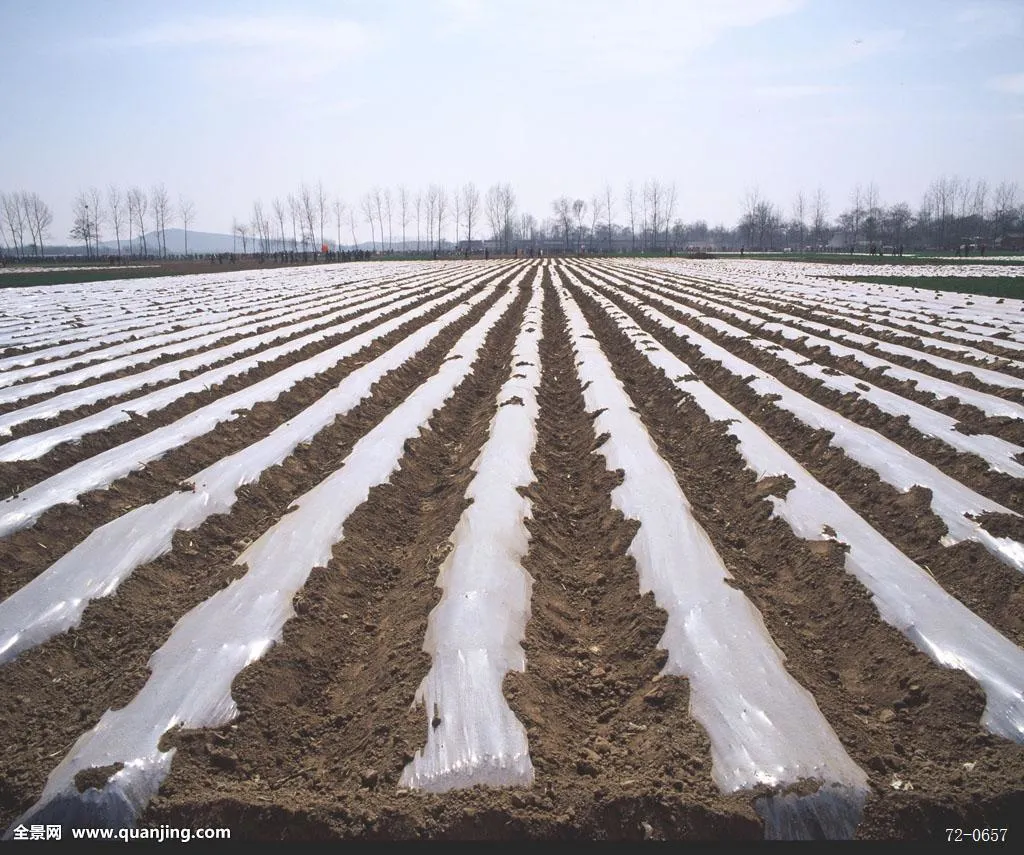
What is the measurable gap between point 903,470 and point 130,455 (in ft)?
22.1

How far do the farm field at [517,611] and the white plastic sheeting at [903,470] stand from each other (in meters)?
0.03

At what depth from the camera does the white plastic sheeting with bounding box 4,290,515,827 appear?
241cm

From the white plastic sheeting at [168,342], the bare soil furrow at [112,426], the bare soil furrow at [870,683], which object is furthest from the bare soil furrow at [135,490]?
the bare soil furrow at [870,683]

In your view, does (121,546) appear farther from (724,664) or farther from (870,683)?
(870,683)

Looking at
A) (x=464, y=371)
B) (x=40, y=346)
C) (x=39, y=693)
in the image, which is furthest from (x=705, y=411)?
(x=40, y=346)

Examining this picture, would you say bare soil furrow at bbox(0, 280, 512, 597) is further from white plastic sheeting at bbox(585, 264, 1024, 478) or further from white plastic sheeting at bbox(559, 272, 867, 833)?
white plastic sheeting at bbox(585, 264, 1024, 478)

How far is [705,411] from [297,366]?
6108 mm

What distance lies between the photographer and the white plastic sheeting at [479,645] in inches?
98.0

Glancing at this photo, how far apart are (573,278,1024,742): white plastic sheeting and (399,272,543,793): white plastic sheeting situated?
1.98 m

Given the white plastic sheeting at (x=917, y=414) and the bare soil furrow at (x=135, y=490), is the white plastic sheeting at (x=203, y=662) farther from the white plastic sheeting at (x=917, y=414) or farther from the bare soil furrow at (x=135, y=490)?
the white plastic sheeting at (x=917, y=414)

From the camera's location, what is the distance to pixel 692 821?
228cm

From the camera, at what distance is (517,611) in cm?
350

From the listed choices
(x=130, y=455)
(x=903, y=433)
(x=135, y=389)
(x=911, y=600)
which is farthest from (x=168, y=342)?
(x=911, y=600)

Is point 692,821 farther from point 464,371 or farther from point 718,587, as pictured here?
point 464,371
